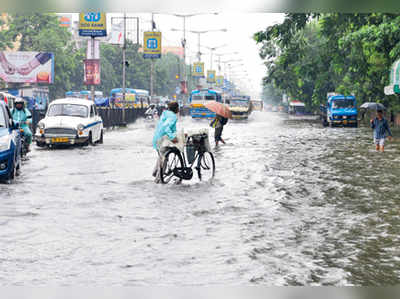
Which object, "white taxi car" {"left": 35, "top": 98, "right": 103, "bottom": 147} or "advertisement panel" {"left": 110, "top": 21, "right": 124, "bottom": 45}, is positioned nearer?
"white taxi car" {"left": 35, "top": 98, "right": 103, "bottom": 147}

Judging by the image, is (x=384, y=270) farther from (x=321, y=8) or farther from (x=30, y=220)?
(x=30, y=220)

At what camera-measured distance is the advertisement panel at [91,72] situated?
1636 inches

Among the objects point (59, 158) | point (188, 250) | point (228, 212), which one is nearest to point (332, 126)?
point (59, 158)

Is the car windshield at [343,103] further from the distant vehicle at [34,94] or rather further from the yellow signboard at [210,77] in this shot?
the yellow signboard at [210,77]

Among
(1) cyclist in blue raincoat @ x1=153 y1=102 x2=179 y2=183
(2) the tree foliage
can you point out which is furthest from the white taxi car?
(2) the tree foliage

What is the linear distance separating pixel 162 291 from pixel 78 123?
59.9ft

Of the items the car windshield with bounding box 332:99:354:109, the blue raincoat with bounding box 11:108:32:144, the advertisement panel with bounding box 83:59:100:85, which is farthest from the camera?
the car windshield with bounding box 332:99:354:109

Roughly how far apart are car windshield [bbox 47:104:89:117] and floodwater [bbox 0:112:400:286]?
23.4 ft

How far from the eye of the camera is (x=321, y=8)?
22.8 feet

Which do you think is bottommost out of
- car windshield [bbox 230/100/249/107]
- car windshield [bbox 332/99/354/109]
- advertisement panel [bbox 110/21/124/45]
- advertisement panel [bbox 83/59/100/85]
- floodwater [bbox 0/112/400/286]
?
floodwater [bbox 0/112/400/286]

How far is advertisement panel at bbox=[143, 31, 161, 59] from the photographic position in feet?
167

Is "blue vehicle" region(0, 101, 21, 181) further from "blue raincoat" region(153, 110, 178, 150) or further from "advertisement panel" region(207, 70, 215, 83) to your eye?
"advertisement panel" region(207, 70, 215, 83)

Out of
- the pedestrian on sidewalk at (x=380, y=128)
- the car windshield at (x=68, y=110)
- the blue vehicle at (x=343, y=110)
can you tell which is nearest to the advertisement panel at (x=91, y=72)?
the blue vehicle at (x=343, y=110)

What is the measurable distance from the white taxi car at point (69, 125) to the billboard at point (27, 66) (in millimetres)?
35369
